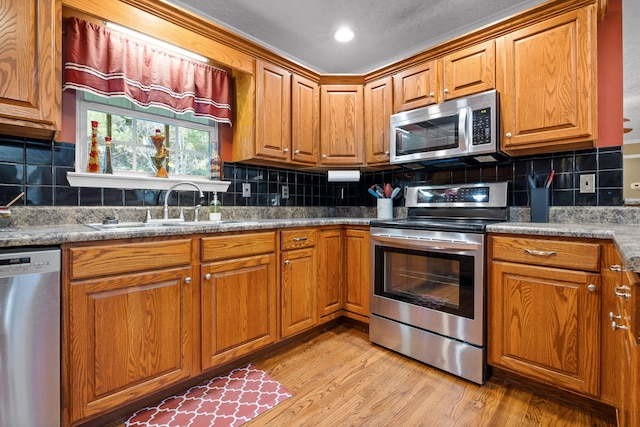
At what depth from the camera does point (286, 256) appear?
2.15 m

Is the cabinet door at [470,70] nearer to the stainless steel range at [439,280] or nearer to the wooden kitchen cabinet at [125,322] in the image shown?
the stainless steel range at [439,280]

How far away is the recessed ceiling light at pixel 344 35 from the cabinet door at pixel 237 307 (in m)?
1.92

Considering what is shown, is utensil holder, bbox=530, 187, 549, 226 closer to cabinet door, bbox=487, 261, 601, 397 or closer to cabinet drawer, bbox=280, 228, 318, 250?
Result: cabinet door, bbox=487, 261, 601, 397

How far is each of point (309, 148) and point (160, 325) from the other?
1798 millimetres

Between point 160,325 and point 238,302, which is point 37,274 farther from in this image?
point 238,302

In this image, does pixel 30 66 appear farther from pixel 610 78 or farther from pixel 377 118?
pixel 610 78

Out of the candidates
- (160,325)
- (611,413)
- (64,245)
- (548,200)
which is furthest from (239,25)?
(611,413)

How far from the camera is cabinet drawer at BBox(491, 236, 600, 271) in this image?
149 centimetres

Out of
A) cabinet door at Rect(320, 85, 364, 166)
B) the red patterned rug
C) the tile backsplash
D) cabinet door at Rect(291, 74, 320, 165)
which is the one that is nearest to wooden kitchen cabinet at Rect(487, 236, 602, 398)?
the tile backsplash

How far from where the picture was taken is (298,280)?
88.1 inches

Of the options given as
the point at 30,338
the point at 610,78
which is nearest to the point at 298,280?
the point at 30,338

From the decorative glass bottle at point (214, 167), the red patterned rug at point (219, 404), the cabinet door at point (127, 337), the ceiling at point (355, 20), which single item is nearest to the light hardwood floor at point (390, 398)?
the red patterned rug at point (219, 404)

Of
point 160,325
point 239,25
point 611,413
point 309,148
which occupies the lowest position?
point 611,413

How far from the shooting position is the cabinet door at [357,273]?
96.4 inches
